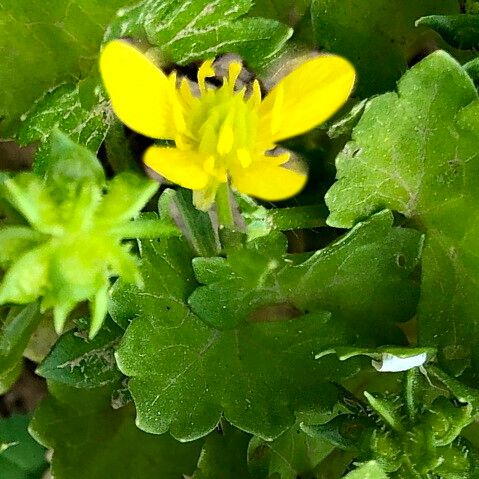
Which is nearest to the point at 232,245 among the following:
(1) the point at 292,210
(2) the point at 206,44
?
(1) the point at 292,210

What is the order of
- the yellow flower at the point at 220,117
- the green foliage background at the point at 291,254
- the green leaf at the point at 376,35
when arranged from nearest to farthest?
1. the yellow flower at the point at 220,117
2. the green foliage background at the point at 291,254
3. the green leaf at the point at 376,35

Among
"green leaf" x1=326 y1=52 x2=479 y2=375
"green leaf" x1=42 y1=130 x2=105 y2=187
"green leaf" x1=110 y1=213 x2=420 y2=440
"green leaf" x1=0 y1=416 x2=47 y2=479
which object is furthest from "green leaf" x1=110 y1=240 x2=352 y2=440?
"green leaf" x1=0 y1=416 x2=47 y2=479

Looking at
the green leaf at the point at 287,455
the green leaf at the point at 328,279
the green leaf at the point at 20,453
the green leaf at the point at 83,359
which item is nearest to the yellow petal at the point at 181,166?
the green leaf at the point at 328,279

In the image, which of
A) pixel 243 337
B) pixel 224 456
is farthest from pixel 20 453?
pixel 243 337

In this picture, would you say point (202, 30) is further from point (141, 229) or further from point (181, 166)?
point (141, 229)

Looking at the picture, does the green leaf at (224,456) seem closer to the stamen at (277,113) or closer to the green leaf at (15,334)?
the green leaf at (15,334)

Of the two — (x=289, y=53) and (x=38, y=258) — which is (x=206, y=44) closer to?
(x=289, y=53)

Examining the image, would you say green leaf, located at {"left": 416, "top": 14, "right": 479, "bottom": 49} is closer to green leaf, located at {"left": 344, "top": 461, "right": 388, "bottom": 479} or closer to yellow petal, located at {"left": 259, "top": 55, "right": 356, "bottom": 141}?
yellow petal, located at {"left": 259, "top": 55, "right": 356, "bottom": 141}
